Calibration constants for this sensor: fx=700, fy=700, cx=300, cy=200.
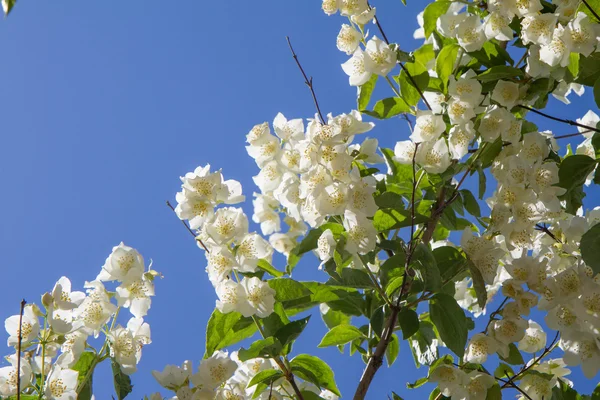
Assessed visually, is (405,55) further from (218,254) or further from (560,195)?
(218,254)

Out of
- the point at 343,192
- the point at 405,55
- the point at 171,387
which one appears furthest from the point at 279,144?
the point at 171,387

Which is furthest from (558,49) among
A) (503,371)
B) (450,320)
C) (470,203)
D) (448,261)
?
(503,371)

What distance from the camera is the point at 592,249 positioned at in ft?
4.90

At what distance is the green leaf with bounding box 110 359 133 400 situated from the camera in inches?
57.9

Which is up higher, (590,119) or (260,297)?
(590,119)

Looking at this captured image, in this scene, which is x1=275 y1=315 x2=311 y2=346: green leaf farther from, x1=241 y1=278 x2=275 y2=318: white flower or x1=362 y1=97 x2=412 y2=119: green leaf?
x1=362 y1=97 x2=412 y2=119: green leaf

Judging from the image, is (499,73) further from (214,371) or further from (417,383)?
(214,371)

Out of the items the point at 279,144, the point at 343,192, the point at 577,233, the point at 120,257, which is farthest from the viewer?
the point at 577,233

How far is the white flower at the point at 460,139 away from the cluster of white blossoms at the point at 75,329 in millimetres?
754

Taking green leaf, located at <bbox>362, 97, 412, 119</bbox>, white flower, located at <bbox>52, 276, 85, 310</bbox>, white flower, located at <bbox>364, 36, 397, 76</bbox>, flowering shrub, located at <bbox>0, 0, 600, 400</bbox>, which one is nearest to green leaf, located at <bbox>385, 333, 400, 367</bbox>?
flowering shrub, located at <bbox>0, 0, 600, 400</bbox>

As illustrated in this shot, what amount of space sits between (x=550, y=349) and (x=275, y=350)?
75cm

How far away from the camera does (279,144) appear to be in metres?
1.65

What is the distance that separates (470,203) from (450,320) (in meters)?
0.31

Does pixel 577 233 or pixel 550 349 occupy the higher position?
pixel 577 233
